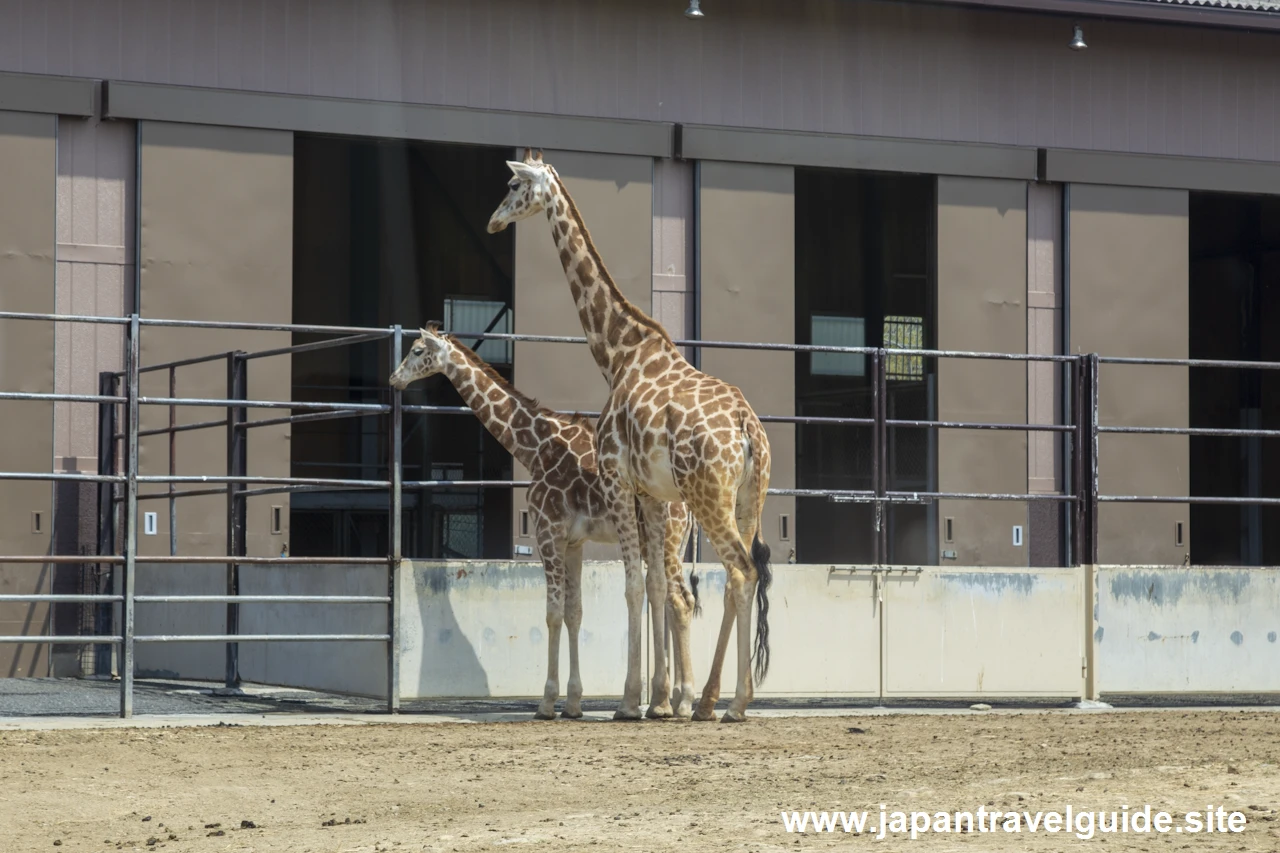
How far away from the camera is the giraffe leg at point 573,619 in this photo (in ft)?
35.2

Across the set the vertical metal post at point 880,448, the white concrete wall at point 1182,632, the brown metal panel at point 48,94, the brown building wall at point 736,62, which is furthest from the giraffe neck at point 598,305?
the brown metal panel at point 48,94

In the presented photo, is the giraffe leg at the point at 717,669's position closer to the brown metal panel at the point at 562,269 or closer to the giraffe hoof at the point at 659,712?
the giraffe hoof at the point at 659,712

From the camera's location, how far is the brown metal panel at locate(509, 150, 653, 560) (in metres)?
15.8

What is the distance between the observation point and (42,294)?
1441cm

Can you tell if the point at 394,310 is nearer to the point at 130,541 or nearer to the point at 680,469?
the point at 130,541

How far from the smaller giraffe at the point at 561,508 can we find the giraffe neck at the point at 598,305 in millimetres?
571

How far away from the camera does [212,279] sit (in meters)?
15.0

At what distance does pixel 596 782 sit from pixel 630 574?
287cm

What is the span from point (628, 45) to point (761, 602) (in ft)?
23.8

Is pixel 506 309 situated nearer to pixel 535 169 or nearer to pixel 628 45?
pixel 628 45

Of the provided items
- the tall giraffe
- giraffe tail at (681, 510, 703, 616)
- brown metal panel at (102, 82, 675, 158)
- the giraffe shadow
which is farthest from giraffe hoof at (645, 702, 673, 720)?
brown metal panel at (102, 82, 675, 158)

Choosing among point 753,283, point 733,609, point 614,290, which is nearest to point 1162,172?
point 753,283

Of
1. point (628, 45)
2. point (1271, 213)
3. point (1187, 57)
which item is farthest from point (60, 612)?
point (1271, 213)

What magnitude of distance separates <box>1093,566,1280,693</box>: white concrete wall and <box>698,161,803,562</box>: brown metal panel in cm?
441
